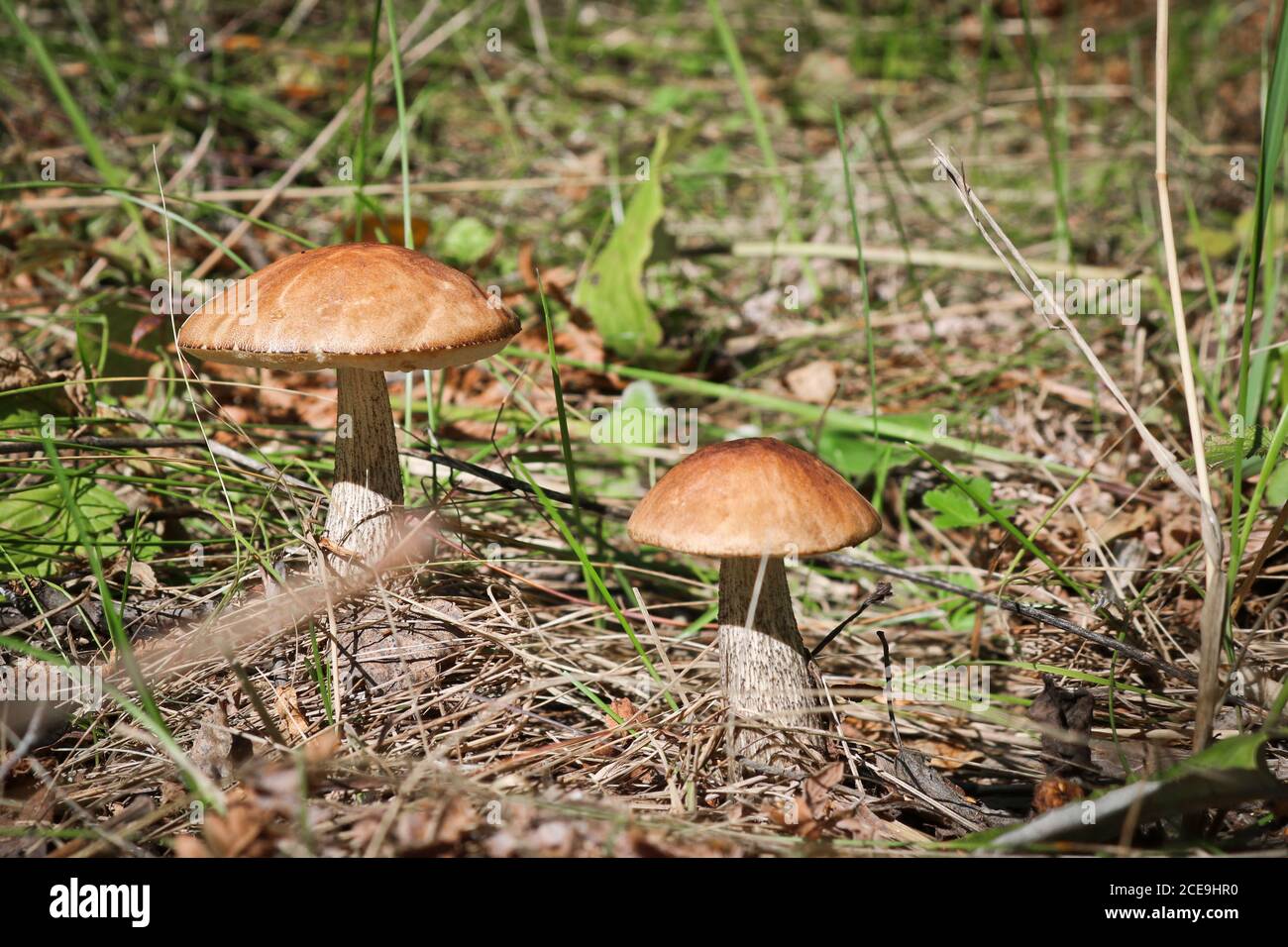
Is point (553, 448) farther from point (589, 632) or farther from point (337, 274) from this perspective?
point (337, 274)

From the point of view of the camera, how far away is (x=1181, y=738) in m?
2.08

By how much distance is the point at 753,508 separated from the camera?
1.82 metres

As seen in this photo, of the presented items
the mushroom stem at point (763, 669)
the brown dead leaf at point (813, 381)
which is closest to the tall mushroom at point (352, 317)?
the mushroom stem at point (763, 669)

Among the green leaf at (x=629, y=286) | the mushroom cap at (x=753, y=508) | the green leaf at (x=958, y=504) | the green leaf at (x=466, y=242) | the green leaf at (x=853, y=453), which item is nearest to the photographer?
the mushroom cap at (x=753, y=508)

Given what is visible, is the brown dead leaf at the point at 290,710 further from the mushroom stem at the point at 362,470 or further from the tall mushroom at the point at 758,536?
the tall mushroom at the point at 758,536

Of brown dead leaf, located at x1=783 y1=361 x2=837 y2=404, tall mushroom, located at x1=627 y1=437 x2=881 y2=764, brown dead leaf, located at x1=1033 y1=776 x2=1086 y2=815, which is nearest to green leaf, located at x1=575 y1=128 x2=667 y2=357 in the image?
brown dead leaf, located at x1=783 y1=361 x2=837 y2=404

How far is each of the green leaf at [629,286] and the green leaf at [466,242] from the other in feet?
3.24

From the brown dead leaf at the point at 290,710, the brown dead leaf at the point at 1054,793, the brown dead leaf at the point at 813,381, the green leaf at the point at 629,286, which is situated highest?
the green leaf at the point at 629,286

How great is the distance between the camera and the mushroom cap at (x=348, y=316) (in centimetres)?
190

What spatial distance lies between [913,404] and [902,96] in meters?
4.19

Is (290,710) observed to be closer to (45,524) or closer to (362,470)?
(362,470)

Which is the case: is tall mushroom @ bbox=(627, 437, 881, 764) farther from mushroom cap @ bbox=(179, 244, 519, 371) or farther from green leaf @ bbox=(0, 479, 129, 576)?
green leaf @ bbox=(0, 479, 129, 576)

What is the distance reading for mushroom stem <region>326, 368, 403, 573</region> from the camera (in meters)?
2.37

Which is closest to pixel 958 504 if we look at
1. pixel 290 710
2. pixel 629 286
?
pixel 629 286
